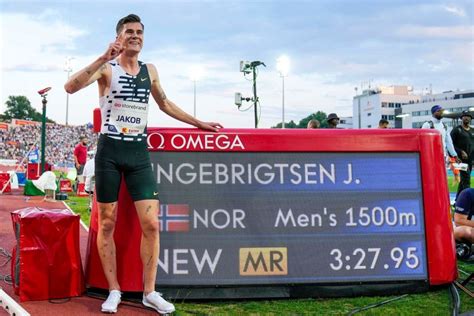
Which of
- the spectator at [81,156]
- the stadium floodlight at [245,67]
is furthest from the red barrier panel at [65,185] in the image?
the stadium floodlight at [245,67]

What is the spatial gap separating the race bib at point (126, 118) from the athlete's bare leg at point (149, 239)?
538 millimetres

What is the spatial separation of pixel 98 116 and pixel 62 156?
168 ft

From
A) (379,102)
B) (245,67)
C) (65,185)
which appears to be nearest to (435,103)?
(379,102)

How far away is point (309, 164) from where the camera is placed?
388 cm

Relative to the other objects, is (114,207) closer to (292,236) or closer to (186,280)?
(186,280)

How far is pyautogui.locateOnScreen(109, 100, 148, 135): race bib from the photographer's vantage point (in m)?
3.50

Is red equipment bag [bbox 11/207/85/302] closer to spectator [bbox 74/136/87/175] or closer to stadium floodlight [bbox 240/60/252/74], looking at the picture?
spectator [bbox 74/136/87/175]

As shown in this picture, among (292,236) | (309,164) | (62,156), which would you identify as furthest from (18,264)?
(62,156)

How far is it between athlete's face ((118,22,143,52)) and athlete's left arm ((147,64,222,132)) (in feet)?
1.04

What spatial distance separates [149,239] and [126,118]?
2.98 ft

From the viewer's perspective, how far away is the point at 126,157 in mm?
3484

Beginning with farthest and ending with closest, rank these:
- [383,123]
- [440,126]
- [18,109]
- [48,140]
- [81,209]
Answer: [18,109]
[48,140]
[81,209]
[383,123]
[440,126]

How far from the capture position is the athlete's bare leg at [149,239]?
351 centimetres

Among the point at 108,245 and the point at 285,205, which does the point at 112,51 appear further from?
the point at 285,205
